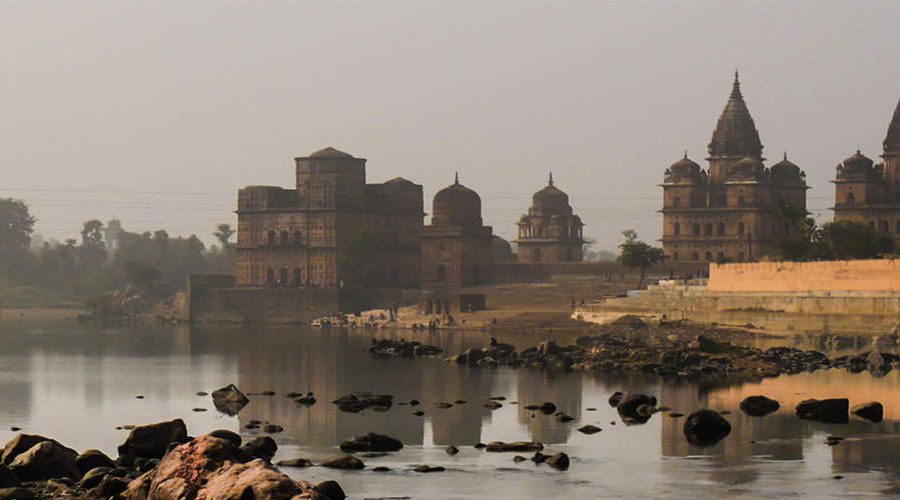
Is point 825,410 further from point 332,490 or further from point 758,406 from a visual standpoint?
point 332,490

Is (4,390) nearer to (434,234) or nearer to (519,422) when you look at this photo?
(519,422)

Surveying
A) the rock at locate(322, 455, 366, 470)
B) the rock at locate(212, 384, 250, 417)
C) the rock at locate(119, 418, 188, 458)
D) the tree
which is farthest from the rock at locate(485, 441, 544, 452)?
the tree

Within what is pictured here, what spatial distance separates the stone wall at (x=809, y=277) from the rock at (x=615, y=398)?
23138 mm

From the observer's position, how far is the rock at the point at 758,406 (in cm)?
3593

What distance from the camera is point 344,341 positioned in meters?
73.3

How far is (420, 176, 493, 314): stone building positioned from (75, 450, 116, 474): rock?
6743 centimetres

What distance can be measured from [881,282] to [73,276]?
8677 cm

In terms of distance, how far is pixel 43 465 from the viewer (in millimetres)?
26188

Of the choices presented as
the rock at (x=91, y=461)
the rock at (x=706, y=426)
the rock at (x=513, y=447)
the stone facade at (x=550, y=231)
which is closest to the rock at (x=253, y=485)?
the rock at (x=91, y=461)

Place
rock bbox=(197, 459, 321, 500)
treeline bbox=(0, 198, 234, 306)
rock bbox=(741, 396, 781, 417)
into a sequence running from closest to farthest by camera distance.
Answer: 1. rock bbox=(197, 459, 321, 500)
2. rock bbox=(741, 396, 781, 417)
3. treeline bbox=(0, 198, 234, 306)

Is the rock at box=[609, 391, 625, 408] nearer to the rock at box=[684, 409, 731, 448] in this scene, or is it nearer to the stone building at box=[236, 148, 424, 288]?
the rock at box=[684, 409, 731, 448]

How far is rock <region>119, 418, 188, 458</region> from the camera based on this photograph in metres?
28.6

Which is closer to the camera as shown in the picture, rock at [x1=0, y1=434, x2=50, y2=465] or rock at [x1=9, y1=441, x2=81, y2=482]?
rock at [x1=9, y1=441, x2=81, y2=482]

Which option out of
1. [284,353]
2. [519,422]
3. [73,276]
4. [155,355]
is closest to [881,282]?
[284,353]
